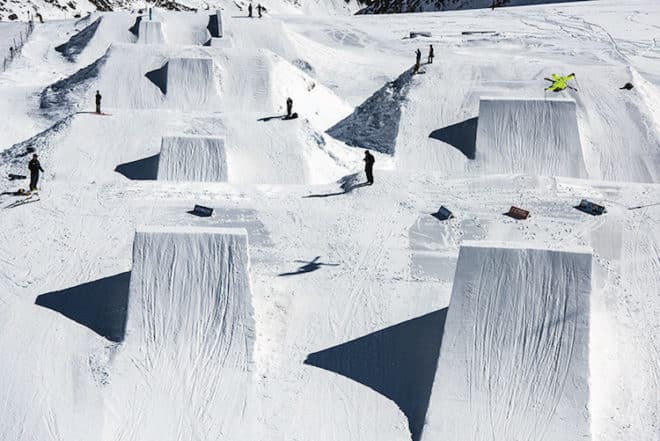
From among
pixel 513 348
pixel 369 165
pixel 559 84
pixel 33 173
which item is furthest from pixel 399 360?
pixel 559 84

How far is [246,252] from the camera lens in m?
14.0

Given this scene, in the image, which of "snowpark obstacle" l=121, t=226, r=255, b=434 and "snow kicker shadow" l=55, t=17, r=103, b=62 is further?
"snow kicker shadow" l=55, t=17, r=103, b=62

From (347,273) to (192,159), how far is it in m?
7.43

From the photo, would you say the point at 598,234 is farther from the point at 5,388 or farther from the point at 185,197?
the point at 5,388

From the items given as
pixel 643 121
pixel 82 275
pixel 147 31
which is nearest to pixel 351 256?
pixel 82 275

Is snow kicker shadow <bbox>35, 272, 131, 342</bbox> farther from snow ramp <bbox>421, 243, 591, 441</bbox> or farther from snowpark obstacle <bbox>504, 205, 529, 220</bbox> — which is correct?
snowpark obstacle <bbox>504, 205, 529, 220</bbox>

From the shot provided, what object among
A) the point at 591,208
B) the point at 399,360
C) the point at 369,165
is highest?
the point at 369,165

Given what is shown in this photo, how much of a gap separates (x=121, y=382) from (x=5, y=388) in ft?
5.78

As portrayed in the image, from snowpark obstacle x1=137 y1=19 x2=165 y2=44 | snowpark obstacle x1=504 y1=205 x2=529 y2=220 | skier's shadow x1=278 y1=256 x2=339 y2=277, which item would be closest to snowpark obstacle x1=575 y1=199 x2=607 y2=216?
snowpark obstacle x1=504 y1=205 x2=529 y2=220

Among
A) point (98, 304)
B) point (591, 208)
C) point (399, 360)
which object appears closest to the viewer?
point (399, 360)

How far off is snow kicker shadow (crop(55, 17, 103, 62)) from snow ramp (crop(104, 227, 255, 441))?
2810 cm

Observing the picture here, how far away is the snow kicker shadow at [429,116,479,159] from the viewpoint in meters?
24.1

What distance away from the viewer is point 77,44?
40656 millimetres

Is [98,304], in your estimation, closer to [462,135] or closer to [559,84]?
[462,135]
